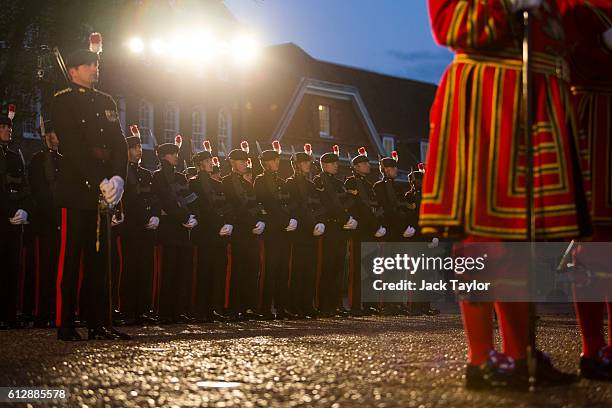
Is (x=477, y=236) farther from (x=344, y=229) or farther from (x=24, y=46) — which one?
(x=24, y=46)

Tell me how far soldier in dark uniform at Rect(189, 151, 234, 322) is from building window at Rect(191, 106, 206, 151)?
27066 millimetres

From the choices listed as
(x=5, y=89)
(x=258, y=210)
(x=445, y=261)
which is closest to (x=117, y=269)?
(x=258, y=210)

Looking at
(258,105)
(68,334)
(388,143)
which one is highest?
(258,105)

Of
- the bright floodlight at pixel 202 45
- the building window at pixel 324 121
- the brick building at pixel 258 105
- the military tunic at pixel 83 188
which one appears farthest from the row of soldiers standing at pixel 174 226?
the building window at pixel 324 121

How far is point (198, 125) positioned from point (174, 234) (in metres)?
28.1

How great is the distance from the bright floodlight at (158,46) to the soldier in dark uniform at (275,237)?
2450cm

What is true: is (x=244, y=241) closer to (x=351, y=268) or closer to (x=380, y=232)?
(x=351, y=268)

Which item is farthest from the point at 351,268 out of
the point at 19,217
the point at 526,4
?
the point at 526,4

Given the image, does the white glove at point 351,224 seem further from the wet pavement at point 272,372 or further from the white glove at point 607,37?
the white glove at point 607,37

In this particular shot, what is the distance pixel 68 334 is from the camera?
812 cm

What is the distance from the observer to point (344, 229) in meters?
14.6

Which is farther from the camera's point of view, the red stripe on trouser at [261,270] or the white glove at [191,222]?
the red stripe on trouser at [261,270]

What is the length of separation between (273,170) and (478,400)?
9.82m

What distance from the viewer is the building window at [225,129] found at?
41.5m
